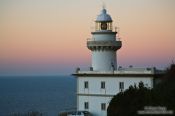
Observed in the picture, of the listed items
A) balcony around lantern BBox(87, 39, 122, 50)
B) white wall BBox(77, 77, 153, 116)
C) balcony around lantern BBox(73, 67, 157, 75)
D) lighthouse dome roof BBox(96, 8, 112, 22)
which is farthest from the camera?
lighthouse dome roof BBox(96, 8, 112, 22)

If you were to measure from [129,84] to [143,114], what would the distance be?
1102 cm

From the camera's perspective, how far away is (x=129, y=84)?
49.6 meters

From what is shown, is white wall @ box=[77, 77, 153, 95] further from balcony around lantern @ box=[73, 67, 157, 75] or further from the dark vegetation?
the dark vegetation

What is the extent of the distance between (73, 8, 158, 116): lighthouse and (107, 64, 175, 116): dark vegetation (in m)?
5.36

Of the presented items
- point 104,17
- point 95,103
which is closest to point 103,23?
point 104,17

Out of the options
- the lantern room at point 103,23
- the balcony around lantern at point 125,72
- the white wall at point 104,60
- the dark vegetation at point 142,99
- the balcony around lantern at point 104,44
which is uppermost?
the lantern room at point 103,23

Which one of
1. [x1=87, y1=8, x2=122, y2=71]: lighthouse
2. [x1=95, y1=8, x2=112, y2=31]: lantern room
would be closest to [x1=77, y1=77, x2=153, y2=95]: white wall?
[x1=87, y1=8, x2=122, y2=71]: lighthouse

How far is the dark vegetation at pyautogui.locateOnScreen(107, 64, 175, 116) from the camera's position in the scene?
38.7 m

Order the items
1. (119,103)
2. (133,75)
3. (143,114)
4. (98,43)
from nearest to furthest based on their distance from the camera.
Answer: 1. (143,114)
2. (119,103)
3. (133,75)
4. (98,43)

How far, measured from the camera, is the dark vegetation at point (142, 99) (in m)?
38.7

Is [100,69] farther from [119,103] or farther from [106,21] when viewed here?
[119,103]

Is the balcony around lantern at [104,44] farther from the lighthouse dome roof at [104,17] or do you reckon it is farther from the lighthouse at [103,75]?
the lighthouse dome roof at [104,17]

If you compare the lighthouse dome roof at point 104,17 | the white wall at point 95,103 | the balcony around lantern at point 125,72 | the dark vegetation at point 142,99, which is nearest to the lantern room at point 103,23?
the lighthouse dome roof at point 104,17

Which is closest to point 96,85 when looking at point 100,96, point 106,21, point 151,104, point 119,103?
point 100,96
